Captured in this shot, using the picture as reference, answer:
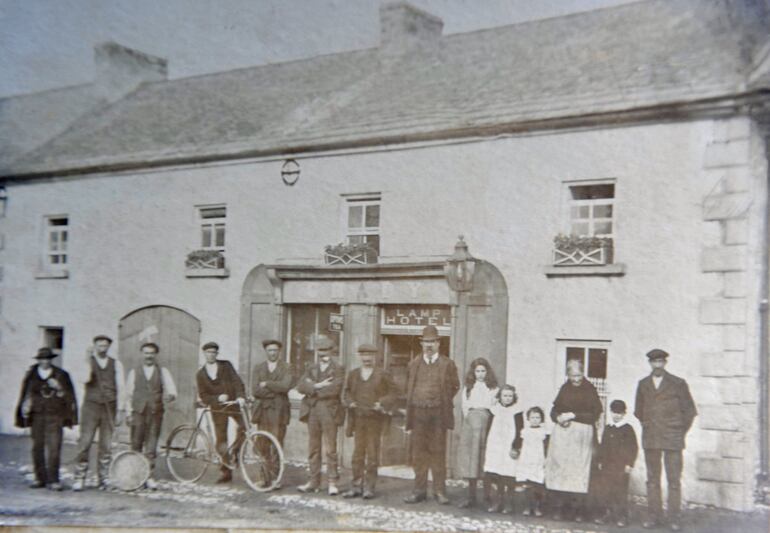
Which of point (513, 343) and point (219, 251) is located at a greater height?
point (219, 251)

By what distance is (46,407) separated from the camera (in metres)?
4.84

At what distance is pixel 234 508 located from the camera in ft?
14.3

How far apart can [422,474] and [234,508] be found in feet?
3.53

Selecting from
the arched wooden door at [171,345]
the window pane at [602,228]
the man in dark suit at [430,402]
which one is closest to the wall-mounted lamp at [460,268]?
the man in dark suit at [430,402]

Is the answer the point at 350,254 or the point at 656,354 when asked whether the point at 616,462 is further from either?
the point at 350,254

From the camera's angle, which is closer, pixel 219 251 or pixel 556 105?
pixel 556 105

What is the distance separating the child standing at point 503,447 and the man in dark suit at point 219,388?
1560 mm

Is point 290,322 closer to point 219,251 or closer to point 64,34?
point 219,251

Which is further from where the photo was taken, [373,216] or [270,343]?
[270,343]

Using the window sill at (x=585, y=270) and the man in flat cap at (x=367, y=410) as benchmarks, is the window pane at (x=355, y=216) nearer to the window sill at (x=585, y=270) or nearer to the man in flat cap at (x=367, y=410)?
the man in flat cap at (x=367, y=410)

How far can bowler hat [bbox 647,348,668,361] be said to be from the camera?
12.9ft

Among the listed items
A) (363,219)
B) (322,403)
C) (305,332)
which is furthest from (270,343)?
(363,219)

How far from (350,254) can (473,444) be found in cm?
130

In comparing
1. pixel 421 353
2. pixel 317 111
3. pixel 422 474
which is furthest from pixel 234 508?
pixel 317 111
